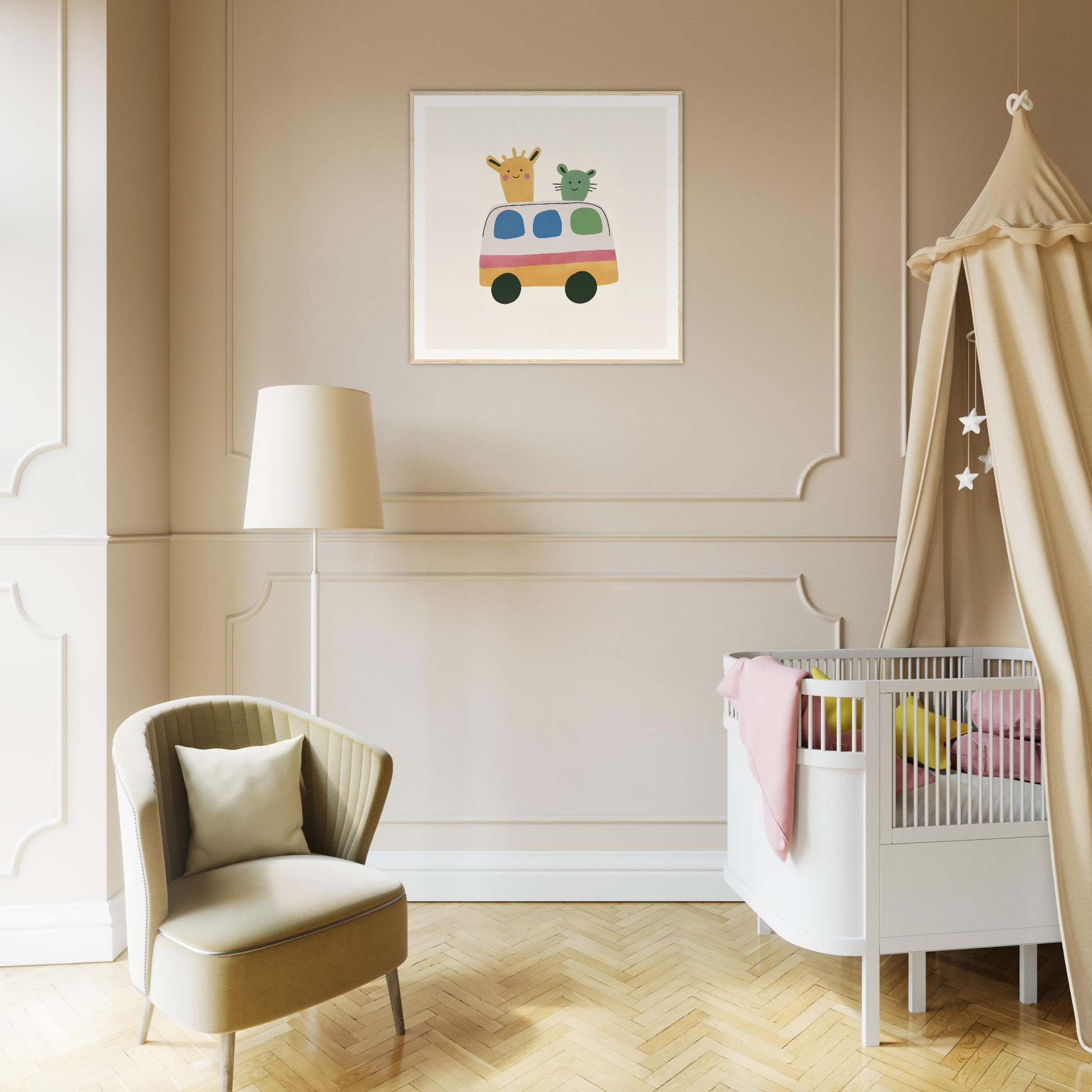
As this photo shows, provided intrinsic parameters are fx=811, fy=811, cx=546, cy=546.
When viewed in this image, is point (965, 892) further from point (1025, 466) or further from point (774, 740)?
point (1025, 466)

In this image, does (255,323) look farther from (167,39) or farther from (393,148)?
(167,39)

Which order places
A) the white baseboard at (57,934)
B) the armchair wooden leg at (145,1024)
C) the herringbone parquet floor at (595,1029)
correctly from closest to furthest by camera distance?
the herringbone parquet floor at (595,1029) < the armchair wooden leg at (145,1024) < the white baseboard at (57,934)

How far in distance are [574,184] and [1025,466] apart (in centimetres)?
168

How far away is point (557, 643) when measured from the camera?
2.79m

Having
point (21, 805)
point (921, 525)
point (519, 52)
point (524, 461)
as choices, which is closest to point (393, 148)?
point (519, 52)

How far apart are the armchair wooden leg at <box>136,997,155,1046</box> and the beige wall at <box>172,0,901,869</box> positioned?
932mm

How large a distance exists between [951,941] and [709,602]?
47.3 inches

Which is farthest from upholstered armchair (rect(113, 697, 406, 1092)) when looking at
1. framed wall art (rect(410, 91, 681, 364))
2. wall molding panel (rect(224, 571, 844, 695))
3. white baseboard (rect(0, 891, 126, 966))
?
framed wall art (rect(410, 91, 681, 364))

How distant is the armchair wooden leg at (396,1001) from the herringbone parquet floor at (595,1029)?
0.08 ft

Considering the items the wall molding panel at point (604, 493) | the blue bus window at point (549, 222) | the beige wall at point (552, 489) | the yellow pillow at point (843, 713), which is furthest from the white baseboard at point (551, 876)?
the blue bus window at point (549, 222)

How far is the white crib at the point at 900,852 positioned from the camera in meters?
1.92

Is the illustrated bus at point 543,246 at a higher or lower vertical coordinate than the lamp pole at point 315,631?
higher

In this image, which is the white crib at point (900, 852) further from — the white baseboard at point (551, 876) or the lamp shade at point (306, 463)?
the lamp shade at point (306, 463)

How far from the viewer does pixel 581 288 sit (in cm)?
279
